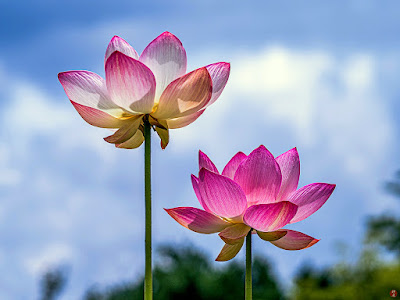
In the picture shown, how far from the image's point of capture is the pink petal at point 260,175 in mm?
674

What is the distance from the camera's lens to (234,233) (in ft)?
2.24

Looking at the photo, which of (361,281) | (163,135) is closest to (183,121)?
(163,135)

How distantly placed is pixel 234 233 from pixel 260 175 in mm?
76

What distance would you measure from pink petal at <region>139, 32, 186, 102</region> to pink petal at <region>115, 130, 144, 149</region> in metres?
0.08

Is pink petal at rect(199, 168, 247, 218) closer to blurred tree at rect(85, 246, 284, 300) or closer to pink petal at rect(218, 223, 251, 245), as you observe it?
pink petal at rect(218, 223, 251, 245)

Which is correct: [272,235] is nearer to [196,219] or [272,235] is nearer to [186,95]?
[196,219]

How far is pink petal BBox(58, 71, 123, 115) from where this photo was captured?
2.40ft

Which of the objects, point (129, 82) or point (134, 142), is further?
point (134, 142)

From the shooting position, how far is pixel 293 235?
27.3 inches

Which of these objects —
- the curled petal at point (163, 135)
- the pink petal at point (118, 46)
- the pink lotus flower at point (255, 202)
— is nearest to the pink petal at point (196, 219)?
the pink lotus flower at point (255, 202)

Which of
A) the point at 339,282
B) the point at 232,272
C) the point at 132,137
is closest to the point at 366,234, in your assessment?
the point at 339,282

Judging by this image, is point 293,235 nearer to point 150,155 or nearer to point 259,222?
point 259,222

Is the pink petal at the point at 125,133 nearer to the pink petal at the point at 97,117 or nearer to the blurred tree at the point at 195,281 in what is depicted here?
the pink petal at the point at 97,117

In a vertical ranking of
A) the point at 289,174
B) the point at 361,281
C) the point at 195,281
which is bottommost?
the point at 361,281
